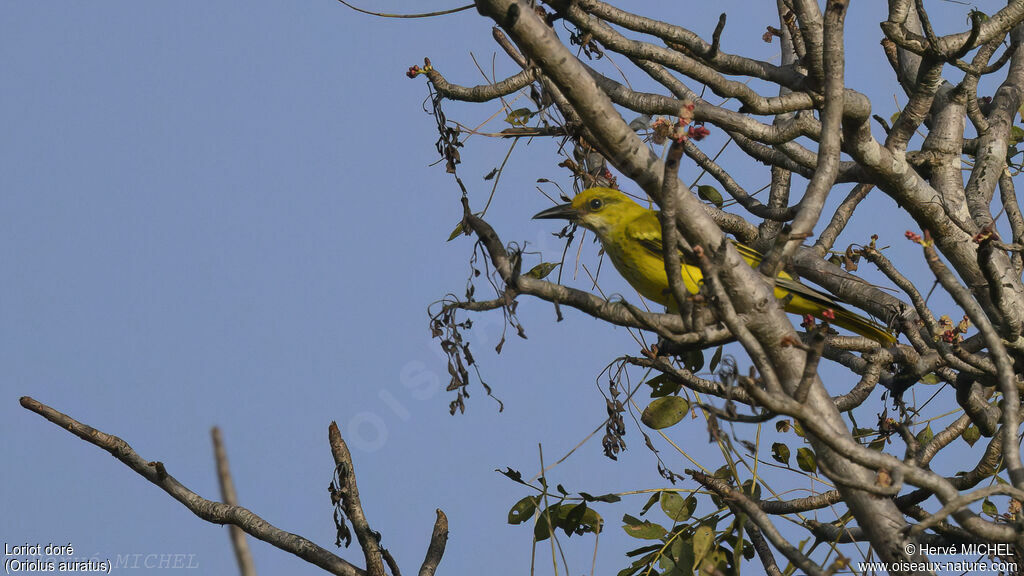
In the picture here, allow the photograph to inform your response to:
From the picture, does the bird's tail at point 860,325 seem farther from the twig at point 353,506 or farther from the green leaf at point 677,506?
the twig at point 353,506

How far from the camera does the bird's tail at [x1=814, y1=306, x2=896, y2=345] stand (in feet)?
17.4

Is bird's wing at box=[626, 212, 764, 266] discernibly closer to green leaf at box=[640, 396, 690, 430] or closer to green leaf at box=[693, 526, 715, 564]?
green leaf at box=[640, 396, 690, 430]

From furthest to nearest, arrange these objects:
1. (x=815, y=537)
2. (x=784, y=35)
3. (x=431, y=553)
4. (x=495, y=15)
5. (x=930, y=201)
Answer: (x=784, y=35) < (x=930, y=201) < (x=431, y=553) < (x=815, y=537) < (x=495, y=15)

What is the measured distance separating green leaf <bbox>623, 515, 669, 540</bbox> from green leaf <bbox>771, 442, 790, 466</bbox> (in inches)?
34.8

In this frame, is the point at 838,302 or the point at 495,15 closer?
the point at 495,15

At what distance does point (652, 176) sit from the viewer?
315 centimetres

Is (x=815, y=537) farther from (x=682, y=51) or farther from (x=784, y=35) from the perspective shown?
(x=784, y=35)

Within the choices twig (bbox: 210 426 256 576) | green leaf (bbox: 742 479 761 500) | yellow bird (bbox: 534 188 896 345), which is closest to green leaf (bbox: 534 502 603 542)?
green leaf (bbox: 742 479 761 500)

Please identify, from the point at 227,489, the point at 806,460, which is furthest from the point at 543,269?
the point at 227,489

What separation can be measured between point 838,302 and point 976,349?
3.08 ft

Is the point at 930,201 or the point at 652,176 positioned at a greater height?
the point at 930,201

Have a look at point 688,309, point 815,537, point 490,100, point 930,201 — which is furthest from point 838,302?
point 688,309

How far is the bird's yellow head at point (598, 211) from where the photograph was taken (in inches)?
241

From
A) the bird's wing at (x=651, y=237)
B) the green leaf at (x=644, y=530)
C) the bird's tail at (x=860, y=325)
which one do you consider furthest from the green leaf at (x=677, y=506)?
the bird's wing at (x=651, y=237)
